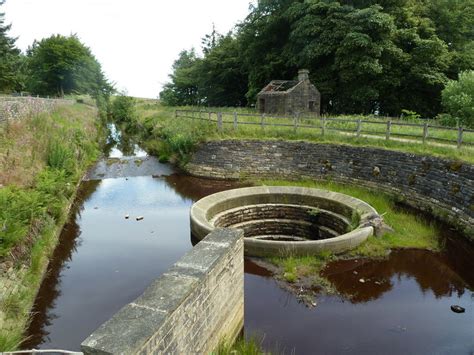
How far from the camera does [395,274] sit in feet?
30.2

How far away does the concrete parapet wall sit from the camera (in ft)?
12.2

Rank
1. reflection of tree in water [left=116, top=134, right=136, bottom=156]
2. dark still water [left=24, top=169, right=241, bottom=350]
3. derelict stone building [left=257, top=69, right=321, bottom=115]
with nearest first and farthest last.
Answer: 1. dark still water [left=24, top=169, right=241, bottom=350]
2. derelict stone building [left=257, top=69, right=321, bottom=115]
3. reflection of tree in water [left=116, top=134, right=136, bottom=156]

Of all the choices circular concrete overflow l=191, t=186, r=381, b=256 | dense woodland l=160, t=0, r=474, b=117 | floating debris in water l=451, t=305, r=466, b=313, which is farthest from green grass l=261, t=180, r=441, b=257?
dense woodland l=160, t=0, r=474, b=117

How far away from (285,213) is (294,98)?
50.9 feet

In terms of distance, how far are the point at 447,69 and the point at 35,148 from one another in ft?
88.8

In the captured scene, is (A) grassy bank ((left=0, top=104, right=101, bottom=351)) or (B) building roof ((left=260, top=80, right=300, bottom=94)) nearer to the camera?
(A) grassy bank ((left=0, top=104, right=101, bottom=351))

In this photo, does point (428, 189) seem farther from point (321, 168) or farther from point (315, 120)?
point (315, 120)

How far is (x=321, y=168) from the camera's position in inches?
653

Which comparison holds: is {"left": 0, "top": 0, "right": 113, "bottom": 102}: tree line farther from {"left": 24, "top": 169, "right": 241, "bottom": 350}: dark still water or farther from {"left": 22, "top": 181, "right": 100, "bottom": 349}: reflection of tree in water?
{"left": 22, "top": 181, "right": 100, "bottom": 349}: reflection of tree in water

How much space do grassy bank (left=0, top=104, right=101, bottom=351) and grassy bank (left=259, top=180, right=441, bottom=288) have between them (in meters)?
5.53

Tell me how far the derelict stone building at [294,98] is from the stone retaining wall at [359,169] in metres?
8.91

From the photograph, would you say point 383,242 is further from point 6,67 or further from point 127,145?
point 6,67

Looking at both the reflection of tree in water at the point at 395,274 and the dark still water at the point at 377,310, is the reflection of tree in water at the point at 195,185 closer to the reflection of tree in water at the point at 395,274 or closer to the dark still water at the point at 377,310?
the dark still water at the point at 377,310

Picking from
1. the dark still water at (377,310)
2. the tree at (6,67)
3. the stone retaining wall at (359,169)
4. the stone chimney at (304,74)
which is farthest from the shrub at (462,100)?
the tree at (6,67)
